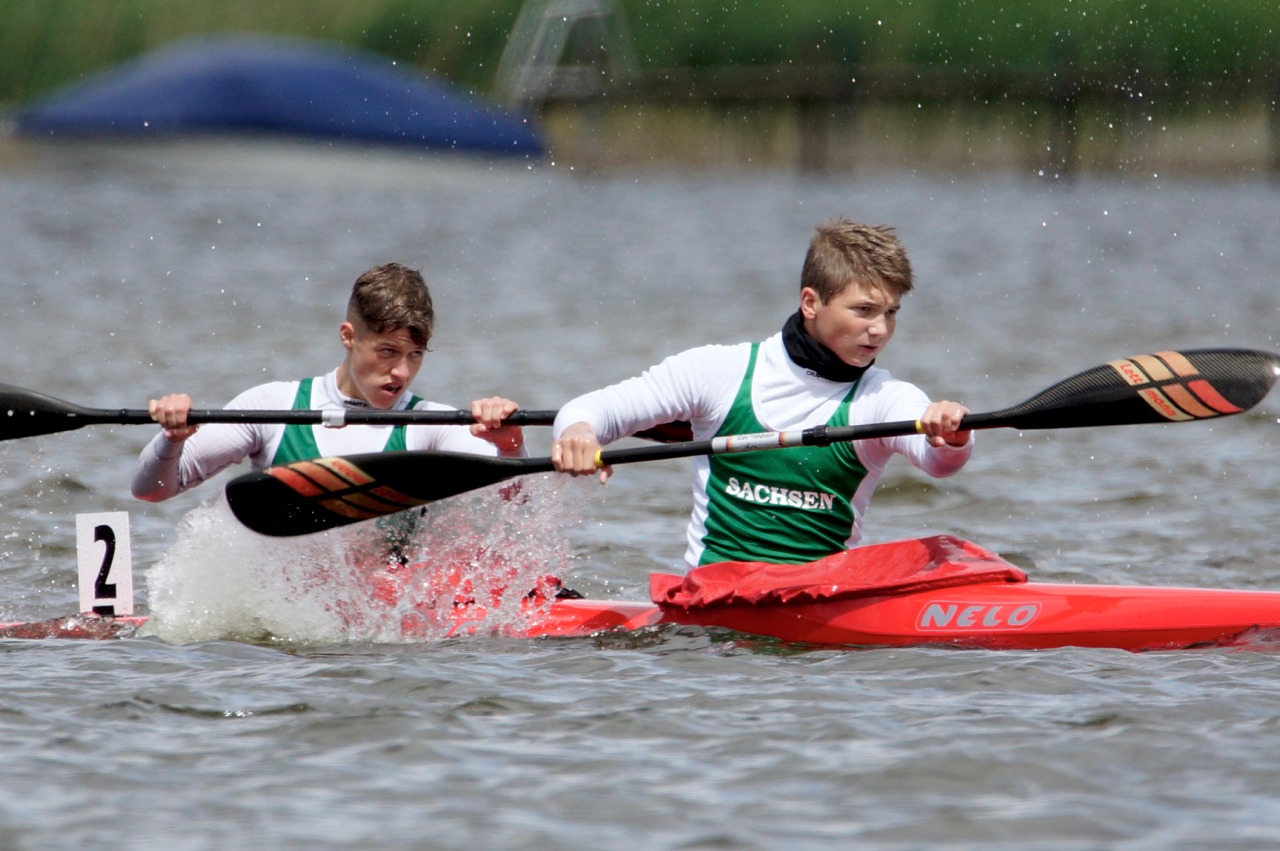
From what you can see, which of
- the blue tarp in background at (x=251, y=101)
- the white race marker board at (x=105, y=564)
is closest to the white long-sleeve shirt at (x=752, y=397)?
the white race marker board at (x=105, y=564)

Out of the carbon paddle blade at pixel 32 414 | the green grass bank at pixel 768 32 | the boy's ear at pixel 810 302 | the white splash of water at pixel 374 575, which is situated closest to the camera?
the boy's ear at pixel 810 302

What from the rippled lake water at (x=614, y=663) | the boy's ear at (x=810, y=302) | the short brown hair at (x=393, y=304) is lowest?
the rippled lake water at (x=614, y=663)

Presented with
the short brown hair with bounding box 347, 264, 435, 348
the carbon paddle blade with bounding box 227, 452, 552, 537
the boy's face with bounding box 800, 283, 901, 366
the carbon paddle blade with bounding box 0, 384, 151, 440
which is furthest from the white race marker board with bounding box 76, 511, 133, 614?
the boy's face with bounding box 800, 283, 901, 366

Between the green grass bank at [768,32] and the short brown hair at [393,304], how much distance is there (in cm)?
3035

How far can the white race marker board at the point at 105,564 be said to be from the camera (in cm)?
566

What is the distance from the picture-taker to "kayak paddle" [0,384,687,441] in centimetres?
549

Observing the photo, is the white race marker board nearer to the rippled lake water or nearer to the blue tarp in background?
the rippled lake water

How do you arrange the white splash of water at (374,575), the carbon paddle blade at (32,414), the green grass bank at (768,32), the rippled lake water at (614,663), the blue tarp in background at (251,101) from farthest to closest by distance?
the green grass bank at (768,32)
the blue tarp in background at (251,101)
the carbon paddle blade at (32,414)
the white splash of water at (374,575)
the rippled lake water at (614,663)

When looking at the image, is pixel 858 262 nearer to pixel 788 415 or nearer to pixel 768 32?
pixel 788 415

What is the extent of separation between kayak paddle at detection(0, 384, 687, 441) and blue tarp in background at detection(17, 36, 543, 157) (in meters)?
26.0

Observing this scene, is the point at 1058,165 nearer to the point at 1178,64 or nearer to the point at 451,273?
the point at 1178,64

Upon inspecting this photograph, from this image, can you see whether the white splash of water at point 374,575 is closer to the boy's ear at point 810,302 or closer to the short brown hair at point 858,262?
the boy's ear at point 810,302

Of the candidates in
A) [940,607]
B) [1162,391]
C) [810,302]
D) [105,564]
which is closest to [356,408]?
[105,564]

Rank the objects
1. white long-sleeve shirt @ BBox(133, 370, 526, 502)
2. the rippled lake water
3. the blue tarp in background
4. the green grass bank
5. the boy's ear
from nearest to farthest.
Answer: the rippled lake water → the boy's ear → white long-sleeve shirt @ BBox(133, 370, 526, 502) → the blue tarp in background → the green grass bank
